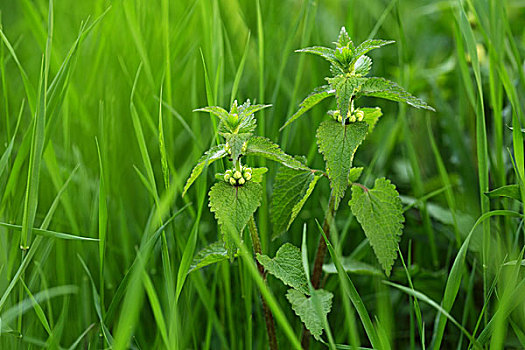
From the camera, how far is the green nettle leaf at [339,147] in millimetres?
962

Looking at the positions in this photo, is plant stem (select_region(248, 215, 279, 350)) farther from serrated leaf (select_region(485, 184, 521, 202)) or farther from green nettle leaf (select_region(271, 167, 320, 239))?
serrated leaf (select_region(485, 184, 521, 202))

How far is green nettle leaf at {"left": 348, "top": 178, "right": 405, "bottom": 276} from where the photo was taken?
1.00 m

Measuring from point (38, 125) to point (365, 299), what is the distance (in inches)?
32.5

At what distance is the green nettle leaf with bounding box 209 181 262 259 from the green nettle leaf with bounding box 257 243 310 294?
7 cm

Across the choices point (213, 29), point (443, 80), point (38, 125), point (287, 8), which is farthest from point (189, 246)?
point (287, 8)

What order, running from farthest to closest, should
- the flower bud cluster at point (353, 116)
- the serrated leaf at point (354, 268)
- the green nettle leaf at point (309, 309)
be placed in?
the serrated leaf at point (354, 268)
the flower bud cluster at point (353, 116)
the green nettle leaf at point (309, 309)

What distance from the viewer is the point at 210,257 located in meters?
1.00

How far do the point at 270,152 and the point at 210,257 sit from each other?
0.21 meters

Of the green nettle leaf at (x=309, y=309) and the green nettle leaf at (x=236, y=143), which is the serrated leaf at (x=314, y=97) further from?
the green nettle leaf at (x=309, y=309)

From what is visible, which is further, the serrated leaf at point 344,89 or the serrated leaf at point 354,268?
the serrated leaf at point 354,268

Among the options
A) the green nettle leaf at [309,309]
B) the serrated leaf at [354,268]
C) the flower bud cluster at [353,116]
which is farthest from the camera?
the serrated leaf at [354,268]

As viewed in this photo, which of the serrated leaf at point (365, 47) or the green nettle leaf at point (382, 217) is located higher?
the serrated leaf at point (365, 47)

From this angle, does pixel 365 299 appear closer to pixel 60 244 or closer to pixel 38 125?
pixel 60 244

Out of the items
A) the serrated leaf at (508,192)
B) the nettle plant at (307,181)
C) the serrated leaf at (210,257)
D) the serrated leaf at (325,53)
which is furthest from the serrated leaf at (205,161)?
the serrated leaf at (508,192)
